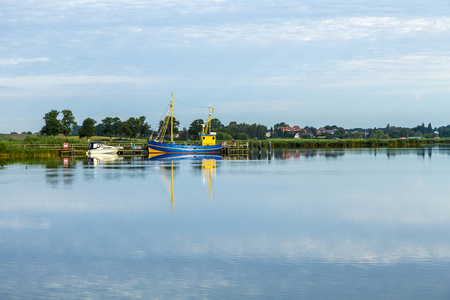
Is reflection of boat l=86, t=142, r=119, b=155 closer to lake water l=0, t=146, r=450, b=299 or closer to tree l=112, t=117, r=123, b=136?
lake water l=0, t=146, r=450, b=299

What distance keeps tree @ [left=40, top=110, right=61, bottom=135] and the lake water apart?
103 metres

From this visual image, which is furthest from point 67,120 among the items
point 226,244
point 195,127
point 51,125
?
point 226,244

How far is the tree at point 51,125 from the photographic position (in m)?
128

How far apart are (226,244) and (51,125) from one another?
121 m

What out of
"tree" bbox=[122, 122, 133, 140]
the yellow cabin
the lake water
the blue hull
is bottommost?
the lake water

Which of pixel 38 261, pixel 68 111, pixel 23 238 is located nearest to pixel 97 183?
pixel 23 238

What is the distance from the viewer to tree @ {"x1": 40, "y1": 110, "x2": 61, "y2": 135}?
422 feet

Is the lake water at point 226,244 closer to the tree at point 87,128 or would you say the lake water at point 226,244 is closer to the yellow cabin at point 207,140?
the yellow cabin at point 207,140

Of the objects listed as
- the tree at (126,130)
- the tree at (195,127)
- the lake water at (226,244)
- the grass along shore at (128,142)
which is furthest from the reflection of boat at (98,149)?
the tree at (195,127)

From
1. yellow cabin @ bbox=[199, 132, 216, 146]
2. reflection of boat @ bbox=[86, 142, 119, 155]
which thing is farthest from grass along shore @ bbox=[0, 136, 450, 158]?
yellow cabin @ bbox=[199, 132, 216, 146]

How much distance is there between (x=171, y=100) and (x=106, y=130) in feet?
243

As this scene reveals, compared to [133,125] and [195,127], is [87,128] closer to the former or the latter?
[133,125]

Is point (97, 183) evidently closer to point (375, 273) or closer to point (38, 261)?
point (38, 261)

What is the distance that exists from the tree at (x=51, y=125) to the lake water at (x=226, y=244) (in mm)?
103139
